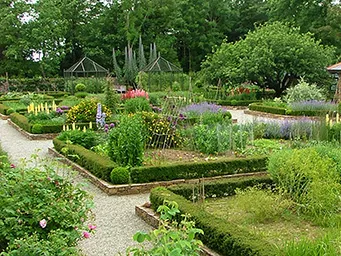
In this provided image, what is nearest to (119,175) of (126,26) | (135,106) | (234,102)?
(135,106)

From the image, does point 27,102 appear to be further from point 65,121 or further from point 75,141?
point 75,141

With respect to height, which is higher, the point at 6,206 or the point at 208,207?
the point at 6,206

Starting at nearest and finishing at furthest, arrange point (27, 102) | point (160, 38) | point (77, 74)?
point (27, 102)
point (77, 74)
point (160, 38)

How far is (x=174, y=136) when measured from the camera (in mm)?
11164

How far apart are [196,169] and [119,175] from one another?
4.37 feet

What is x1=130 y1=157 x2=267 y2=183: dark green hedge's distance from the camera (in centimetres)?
803

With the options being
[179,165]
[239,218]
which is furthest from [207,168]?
[239,218]

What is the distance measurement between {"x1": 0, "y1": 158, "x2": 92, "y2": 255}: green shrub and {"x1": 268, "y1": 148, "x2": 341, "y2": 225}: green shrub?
2885 millimetres

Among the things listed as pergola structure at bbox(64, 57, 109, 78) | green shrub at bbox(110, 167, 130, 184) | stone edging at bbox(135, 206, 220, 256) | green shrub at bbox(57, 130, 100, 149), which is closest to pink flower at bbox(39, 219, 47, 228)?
stone edging at bbox(135, 206, 220, 256)

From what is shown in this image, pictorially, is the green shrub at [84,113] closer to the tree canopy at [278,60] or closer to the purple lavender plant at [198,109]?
the purple lavender plant at [198,109]

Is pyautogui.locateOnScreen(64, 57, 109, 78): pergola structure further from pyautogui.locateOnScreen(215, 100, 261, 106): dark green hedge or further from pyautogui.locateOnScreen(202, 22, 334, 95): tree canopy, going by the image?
pyautogui.locateOnScreen(215, 100, 261, 106): dark green hedge

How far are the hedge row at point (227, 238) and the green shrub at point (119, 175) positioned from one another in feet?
7.22

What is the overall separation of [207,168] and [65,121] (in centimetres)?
775

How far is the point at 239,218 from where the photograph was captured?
615 cm
